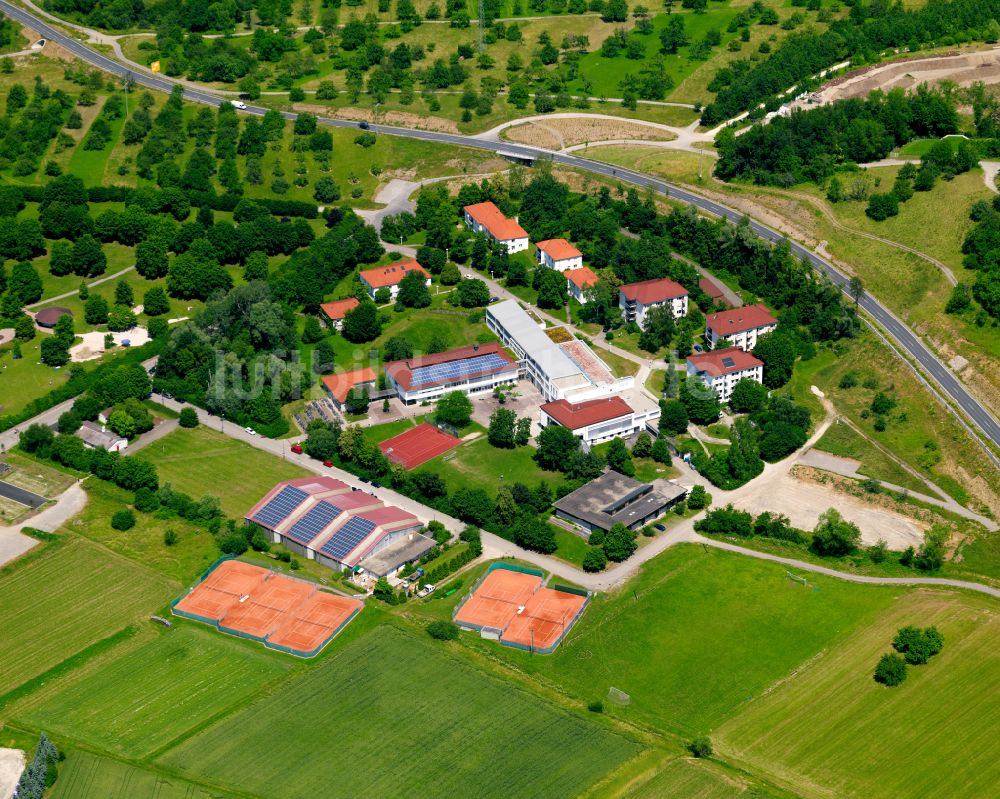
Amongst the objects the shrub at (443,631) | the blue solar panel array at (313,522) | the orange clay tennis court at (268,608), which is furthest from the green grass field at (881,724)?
the blue solar panel array at (313,522)

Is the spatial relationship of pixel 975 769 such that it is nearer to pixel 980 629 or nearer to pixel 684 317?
pixel 980 629

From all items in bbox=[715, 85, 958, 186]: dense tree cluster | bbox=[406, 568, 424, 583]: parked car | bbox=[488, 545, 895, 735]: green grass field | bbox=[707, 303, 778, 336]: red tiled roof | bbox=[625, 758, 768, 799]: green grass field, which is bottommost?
bbox=[625, 758, 768, 799]: green grass field

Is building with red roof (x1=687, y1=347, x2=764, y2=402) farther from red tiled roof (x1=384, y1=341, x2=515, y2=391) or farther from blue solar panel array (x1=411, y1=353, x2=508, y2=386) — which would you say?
blue solar panel array (x1=411, y1=353, x2=508, y2=386)

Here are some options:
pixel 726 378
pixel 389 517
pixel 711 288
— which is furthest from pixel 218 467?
pixel 711 288

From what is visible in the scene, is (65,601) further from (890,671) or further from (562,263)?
(562,263)

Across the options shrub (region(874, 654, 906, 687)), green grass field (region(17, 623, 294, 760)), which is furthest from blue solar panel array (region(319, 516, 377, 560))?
shrub (region(874, 654, 906, 687))
